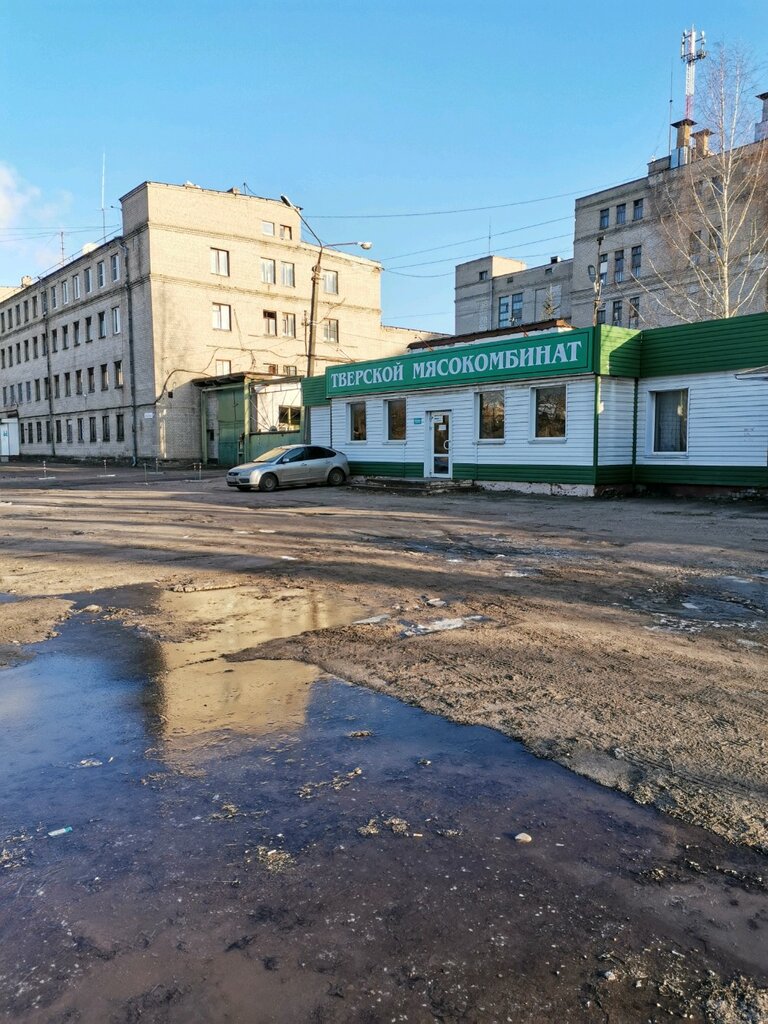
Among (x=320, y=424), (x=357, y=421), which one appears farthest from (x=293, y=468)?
(x=320, y=424)

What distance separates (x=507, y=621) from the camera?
6473 millimetres

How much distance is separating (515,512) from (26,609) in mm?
11166

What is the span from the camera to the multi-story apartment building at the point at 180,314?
1572 inches

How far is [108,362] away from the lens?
44812 mm

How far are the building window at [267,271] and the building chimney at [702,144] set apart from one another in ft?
79.3

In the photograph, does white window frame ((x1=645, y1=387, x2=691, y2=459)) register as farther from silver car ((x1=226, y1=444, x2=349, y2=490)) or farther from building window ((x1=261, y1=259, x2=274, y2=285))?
building window ((x1=261, y1=259, x2=274, y2=285))

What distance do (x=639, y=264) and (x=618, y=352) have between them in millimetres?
37476

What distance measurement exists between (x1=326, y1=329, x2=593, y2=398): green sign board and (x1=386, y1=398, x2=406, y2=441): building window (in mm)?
598

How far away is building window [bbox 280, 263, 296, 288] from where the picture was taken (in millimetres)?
44625

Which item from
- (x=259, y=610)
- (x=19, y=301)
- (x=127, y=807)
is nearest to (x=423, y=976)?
(x=127, y=807)

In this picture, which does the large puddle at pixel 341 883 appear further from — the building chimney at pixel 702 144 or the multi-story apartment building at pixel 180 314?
the multi-story apartment building at pixel 180 314

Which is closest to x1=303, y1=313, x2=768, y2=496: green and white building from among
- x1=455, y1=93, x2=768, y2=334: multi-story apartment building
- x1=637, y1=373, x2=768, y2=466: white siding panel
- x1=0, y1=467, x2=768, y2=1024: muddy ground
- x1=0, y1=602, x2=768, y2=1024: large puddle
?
x1=637, y1=373, x2=768, y2=466: white siding panel

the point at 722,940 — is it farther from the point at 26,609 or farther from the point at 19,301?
the point at 19,301

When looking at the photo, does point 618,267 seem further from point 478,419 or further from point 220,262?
point 478,419
